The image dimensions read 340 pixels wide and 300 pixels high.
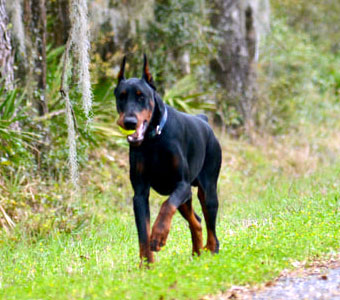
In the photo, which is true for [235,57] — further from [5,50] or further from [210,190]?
[210,190]

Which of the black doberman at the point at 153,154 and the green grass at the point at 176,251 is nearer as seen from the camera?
the green grass at the point at 176,251

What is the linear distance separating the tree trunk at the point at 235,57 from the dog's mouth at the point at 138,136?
11355mm

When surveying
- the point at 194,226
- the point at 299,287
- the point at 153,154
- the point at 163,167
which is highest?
the point at 153,154

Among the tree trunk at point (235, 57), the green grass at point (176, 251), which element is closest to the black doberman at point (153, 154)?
the green grass at point (176, 251)

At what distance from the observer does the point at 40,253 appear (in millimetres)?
7266

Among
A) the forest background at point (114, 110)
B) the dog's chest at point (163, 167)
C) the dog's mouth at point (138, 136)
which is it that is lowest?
the forest background at point (114, 110)

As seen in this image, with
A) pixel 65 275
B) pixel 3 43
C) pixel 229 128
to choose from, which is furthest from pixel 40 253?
pixel 229 128

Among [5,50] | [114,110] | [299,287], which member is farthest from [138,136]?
[114,110]

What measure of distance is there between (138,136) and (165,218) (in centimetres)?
74

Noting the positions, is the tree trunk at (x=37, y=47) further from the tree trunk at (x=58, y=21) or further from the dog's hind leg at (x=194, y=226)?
the dog's hind leg at (x=194, y=226)

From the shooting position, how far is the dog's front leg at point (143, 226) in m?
5.52

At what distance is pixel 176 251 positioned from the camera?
21.6 ft

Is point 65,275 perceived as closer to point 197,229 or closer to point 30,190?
point 197,229

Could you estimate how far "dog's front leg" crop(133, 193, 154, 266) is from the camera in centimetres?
552
